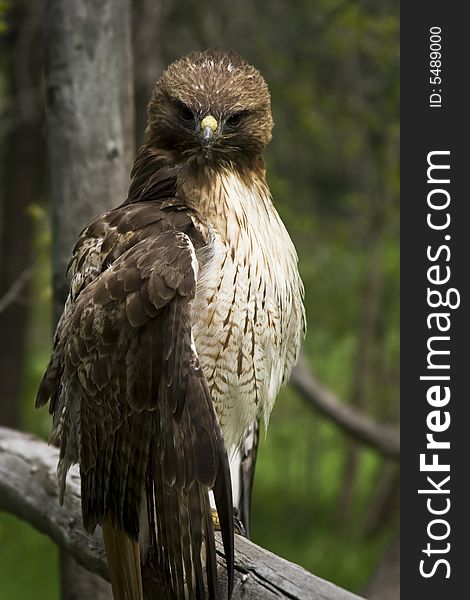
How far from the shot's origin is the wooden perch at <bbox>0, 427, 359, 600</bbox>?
107 inches

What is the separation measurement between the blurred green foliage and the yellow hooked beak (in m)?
4.24

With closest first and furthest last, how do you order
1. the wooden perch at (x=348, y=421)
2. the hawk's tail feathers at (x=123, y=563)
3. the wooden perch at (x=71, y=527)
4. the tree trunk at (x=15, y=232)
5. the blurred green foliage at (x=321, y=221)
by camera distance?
the wooden perch at (x=71, y=527), the hawk's tail feathers at (x=123, y=563), the wooden perch at (x=348, y=421), the blurred green foliage at (x=321, y=221), the tree trunk at (x=15, y=232)

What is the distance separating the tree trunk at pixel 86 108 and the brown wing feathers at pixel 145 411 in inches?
31.8

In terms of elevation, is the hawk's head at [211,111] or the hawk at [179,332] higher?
the hawk's head at [211,111]

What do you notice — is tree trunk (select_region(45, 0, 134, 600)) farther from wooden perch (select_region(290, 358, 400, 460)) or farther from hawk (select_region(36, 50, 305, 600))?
wooden perch (select_region(290, 358, 400, 460))

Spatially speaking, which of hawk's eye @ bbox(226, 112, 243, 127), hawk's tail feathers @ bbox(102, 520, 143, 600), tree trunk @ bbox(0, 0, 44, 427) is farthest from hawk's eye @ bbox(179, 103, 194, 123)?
tree trunk @ bbox(0, 0, 44, 427)

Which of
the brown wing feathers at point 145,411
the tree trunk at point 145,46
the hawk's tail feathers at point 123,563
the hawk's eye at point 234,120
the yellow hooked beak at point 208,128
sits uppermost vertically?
the tree trunk at point 145,46

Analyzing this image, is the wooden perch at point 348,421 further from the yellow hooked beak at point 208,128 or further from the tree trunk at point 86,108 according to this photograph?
the yellow hooked beak at point 208,128

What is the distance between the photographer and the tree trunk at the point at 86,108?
3.95m

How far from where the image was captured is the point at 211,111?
10.5 ft

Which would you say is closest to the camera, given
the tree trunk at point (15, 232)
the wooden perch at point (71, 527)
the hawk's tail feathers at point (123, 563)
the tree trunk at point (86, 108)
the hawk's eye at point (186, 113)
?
the wooden perch at point (71, 527)

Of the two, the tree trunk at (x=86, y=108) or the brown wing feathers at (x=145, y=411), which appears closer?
the brown wing feathers at (x=145, y=411)

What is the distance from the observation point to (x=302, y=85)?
8.66 m

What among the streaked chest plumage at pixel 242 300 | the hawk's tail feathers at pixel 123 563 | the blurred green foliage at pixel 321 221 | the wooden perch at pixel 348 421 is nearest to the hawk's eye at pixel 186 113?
the streaked chest plumage at pixel 242 300
